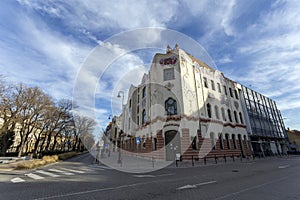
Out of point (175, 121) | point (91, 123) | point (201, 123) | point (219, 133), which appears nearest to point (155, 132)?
point (175, 121)

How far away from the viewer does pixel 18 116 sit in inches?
883

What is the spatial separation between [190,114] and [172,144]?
4.95 m

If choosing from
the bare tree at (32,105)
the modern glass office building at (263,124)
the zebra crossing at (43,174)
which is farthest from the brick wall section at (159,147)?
the modern glass office building at (263,124)

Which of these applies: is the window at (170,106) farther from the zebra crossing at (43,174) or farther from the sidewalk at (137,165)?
the zebra crossing at (43,174)

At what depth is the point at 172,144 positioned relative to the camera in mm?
20688

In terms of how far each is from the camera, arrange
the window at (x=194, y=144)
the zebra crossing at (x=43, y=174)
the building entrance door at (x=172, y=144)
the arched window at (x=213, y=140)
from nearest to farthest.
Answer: the zebra crossing at (x=43, y=174)
the building entrance door at (x=172, y=144)
the window at (x=194, y=144)
the arched window at (x=213, y=140)

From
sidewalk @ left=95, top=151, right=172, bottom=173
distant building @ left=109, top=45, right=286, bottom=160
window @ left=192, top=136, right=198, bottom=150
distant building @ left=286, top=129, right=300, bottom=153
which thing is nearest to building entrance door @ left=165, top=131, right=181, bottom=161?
distant building @ left=109, top=45, right=286, bottom=160

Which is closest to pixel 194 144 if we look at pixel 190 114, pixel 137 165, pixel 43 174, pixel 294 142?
pixel 190 114

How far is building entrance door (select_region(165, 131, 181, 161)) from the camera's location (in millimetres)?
20234

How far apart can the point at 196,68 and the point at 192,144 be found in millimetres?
13198

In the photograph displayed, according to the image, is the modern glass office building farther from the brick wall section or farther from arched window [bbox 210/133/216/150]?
the brick wall section

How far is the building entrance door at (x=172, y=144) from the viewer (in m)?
20.2

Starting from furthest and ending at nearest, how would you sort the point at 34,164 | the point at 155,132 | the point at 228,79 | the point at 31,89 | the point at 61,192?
the point at 228,79 < the point at 31,89 < the point at 155,132 < the point at 34,164 < the point at 61,192

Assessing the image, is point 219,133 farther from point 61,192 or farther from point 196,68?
point 61,192
